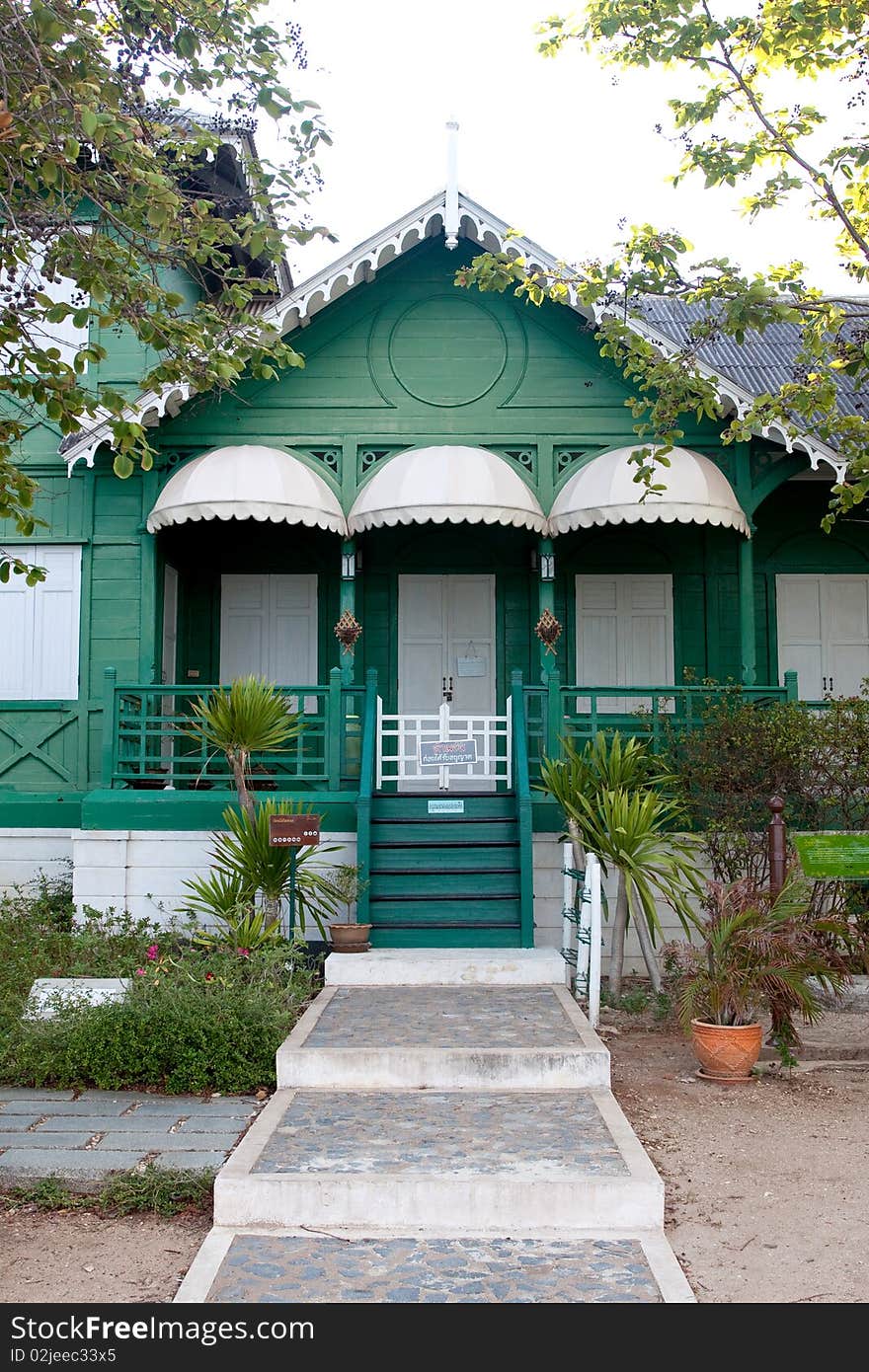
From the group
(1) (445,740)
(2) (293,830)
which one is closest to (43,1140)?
(2) (293,830)

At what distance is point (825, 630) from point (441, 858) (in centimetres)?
598

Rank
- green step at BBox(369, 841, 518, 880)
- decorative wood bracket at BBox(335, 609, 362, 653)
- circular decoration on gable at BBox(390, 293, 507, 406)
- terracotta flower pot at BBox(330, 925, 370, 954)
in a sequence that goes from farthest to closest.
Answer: circular decoration on gable at BBox(390, 293, 507, 406) → decorative wood bracket at BBox(335, 609, 362, 653) → green step at BBox(369, 841, 518, 880) → terracotta flower pot at BBox(330, 925, 370, 954)

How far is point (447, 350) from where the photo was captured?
1292cm

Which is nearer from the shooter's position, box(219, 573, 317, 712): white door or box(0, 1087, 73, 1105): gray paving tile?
box(0, 1087, 73, 1105): gray paving tile

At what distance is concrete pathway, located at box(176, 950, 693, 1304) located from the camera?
4.52 meters

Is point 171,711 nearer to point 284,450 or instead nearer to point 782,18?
point 284,450

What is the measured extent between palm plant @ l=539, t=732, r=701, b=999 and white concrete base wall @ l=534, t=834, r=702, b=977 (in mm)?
567

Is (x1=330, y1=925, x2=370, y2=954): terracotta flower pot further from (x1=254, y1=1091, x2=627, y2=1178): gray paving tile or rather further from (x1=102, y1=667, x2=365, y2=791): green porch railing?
(x1=254, y1=1091, x2=627, y2=1178): gray paving tile

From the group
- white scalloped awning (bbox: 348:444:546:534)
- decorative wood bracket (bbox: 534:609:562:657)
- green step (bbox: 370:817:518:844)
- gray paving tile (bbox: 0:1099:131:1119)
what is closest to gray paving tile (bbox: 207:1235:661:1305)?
gray paving tile (bbox: 0:1099:131:1119)

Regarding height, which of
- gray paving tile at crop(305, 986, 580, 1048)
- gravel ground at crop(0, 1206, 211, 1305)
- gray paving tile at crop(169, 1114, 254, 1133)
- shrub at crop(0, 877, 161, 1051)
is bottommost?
gravel ground at crop(0, 1206, 211, 1305)

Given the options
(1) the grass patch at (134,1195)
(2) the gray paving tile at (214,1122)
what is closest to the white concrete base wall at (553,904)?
(2) the gray paving tile at (214,1122)

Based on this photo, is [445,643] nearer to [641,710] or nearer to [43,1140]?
[641,710]

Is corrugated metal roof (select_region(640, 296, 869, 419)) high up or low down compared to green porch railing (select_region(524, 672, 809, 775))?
up

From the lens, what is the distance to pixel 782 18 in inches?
384
